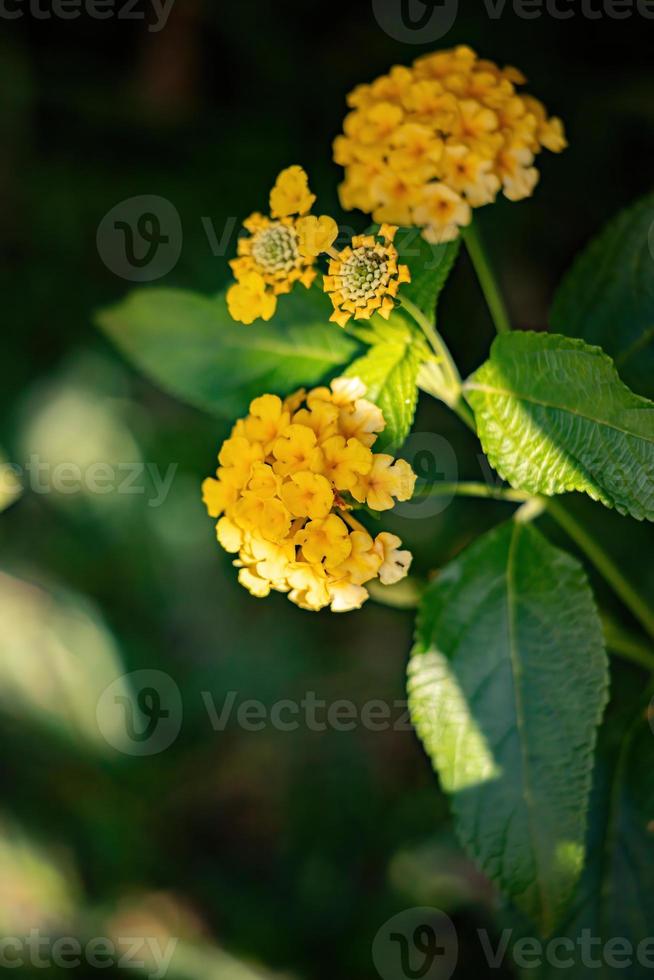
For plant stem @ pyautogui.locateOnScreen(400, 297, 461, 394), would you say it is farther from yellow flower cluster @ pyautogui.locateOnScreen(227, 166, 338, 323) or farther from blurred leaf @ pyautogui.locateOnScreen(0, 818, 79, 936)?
blurred leaf @ pyautogui.locateOnScreen(0, 818, 79, 936)

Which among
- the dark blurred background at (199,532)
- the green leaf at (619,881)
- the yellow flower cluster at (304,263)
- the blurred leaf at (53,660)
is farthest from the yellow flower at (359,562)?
the blurred leaf at (53,660)

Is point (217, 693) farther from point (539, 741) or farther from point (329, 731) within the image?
point (539, 741)

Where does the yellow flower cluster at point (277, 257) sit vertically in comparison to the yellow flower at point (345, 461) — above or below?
above

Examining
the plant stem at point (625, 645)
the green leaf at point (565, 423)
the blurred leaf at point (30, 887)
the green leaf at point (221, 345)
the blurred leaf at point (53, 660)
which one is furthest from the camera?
the blurred leaf at point (30, 887)

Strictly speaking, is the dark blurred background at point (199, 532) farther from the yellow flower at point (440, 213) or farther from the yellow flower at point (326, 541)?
the yellow flower at point (326, 541)

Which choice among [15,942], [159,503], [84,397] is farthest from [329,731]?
[84,397]

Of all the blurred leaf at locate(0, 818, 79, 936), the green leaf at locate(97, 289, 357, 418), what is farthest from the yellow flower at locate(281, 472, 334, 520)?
the blurred leaf at locate(0, 818, 79, 936)

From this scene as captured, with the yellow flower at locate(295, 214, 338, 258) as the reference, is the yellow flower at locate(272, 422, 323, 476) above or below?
below
